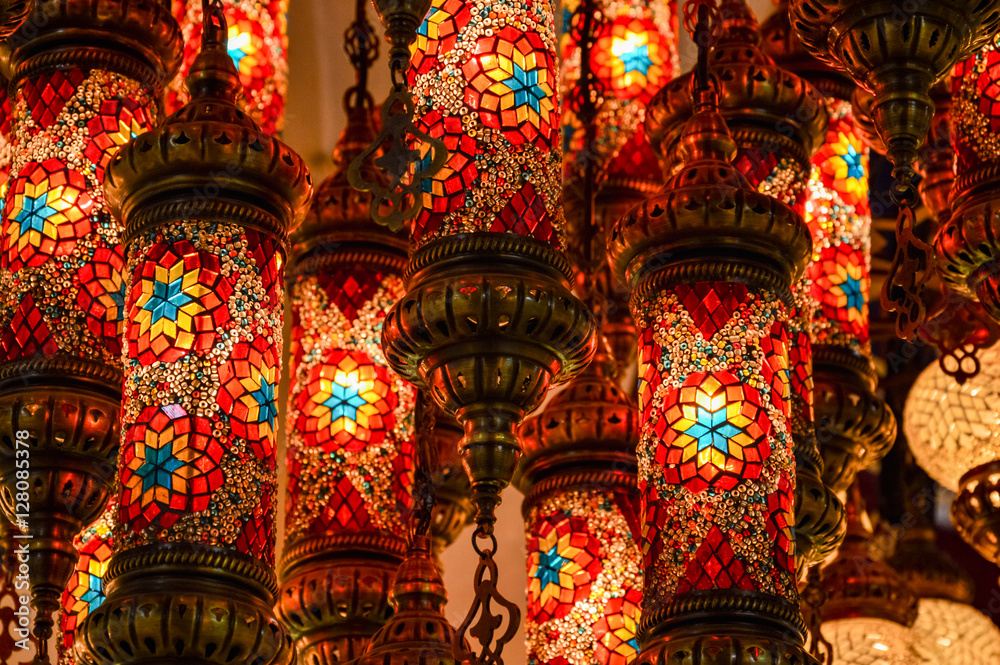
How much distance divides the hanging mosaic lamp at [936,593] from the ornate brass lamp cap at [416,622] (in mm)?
1579

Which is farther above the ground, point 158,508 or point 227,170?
point 227,170

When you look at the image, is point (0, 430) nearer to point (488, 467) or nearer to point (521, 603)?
point (488, 467)

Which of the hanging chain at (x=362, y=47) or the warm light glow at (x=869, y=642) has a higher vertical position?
the hanging chain at (x=362, y=47)

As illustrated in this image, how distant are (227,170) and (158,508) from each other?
408mm

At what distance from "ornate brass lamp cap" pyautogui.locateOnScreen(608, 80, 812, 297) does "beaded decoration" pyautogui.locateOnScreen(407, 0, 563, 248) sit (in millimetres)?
198

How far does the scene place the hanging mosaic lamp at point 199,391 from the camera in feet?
7.41

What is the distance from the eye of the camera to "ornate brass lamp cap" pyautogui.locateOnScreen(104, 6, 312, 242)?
2453 millimetres

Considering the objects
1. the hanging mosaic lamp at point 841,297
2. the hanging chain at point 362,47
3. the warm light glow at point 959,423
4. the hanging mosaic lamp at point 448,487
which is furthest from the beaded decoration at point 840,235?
the hanging chain at point 362,47

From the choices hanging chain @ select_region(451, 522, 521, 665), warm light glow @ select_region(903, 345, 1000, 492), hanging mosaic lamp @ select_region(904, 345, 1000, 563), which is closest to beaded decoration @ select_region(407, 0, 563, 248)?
hanging chain @ select_region(451, 522, 521, 665)

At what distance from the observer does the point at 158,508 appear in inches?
90.4

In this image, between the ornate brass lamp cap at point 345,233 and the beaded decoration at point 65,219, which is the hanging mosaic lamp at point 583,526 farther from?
the beaded decoration at point 65,219

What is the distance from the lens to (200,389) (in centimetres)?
236

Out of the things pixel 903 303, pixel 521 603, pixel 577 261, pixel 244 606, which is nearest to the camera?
pixel 903 303

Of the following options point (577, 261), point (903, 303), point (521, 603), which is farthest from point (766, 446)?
point (521, 603)
